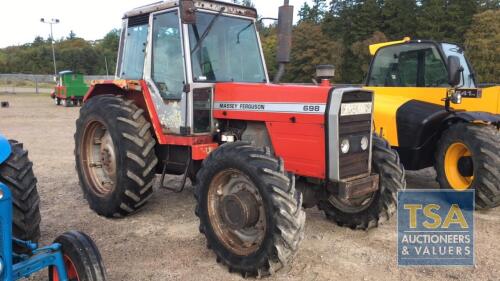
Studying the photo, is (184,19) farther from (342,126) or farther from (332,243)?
(332,243)

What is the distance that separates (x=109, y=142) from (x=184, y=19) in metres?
1.90

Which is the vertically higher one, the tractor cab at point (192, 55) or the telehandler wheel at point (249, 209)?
the tractor cab at point (192, 55)

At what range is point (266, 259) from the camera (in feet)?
11.2

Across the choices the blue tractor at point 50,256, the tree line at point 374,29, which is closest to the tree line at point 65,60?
the tree line at point 374,29

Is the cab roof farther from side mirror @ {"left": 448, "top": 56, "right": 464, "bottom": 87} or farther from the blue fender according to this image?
side mirror @ {"left": 448, "top": 56, "right": 464, "bottom": 87}

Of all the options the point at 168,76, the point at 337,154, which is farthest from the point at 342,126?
the point at 168,76

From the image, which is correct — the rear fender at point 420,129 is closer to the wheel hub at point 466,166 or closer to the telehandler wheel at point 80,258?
the wheel hub at point 466,166

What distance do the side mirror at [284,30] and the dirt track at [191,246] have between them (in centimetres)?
188

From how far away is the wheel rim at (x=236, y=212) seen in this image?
3674 mm

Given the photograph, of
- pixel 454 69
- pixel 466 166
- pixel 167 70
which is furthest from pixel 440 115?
pixel 167 70

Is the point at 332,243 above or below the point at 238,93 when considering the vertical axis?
below

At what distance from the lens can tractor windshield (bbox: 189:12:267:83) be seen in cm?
456

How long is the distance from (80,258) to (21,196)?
1285 millimetres

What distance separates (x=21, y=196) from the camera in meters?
3.58
